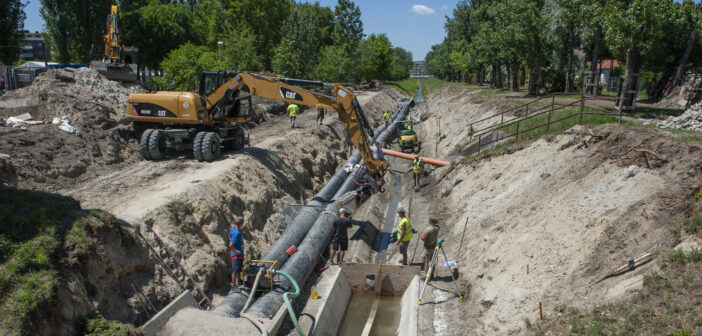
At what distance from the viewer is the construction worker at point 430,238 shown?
11117 mm

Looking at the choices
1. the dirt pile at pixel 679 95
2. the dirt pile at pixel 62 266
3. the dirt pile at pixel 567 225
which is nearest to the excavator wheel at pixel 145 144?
the dirt pile at pixel 62 266

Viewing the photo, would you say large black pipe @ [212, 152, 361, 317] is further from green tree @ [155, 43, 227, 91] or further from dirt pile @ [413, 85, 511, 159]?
green tree @ [155, 43, 227, 91]

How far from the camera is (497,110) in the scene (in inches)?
1064

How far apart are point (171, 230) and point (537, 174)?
11314 millimetres

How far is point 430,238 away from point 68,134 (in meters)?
14.6

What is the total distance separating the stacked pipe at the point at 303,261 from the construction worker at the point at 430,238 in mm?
3145

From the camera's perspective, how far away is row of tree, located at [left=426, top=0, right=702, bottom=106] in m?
18.4

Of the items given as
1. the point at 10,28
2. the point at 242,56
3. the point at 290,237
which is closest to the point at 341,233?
the point at 290,237

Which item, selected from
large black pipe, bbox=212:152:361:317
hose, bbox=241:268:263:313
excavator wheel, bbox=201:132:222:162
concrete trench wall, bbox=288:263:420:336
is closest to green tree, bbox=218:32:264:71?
excavator wheel, bbox=201:132:222:162

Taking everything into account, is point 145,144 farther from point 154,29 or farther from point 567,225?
point 154,29

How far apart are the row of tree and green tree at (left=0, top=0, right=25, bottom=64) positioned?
1513 inches

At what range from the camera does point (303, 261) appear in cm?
1133

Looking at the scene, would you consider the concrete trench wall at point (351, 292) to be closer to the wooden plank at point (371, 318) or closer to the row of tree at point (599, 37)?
the wooden plank at point (371, 318)

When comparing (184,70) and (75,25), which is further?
(75,25)
